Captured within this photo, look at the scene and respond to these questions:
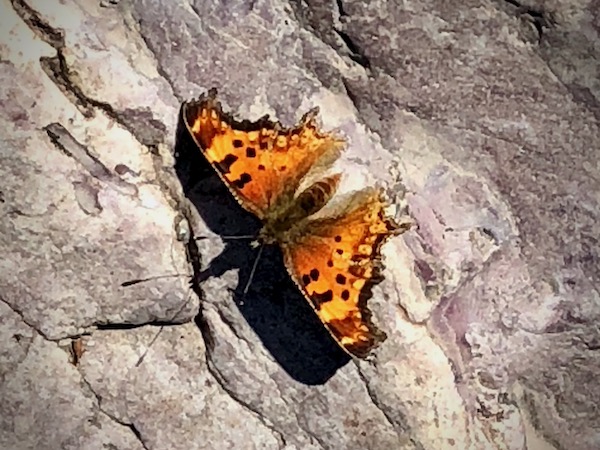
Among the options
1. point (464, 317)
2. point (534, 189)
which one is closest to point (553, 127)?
point (534, 189)

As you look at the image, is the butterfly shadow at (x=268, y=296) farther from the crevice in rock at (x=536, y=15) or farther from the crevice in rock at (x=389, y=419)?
the crevice in rock at (x=536, y=15)

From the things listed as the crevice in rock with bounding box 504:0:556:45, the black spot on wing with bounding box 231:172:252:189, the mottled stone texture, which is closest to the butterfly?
the black spot on wing with bounding box 231:172:252:189

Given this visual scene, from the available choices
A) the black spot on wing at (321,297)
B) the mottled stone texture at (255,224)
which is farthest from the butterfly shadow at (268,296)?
the black spot on wing at (321,297)

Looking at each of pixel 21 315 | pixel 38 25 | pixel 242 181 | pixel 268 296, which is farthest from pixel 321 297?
pixel 38 25

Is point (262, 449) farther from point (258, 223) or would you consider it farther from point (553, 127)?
point (553, 127)

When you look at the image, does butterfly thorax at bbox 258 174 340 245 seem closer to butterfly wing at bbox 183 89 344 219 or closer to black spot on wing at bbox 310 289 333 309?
butterfly wing at bbox 183 89 344 219

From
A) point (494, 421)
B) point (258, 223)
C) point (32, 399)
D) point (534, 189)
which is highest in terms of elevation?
point (534, 189)

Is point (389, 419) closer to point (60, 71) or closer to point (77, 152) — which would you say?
point (77, 152)
